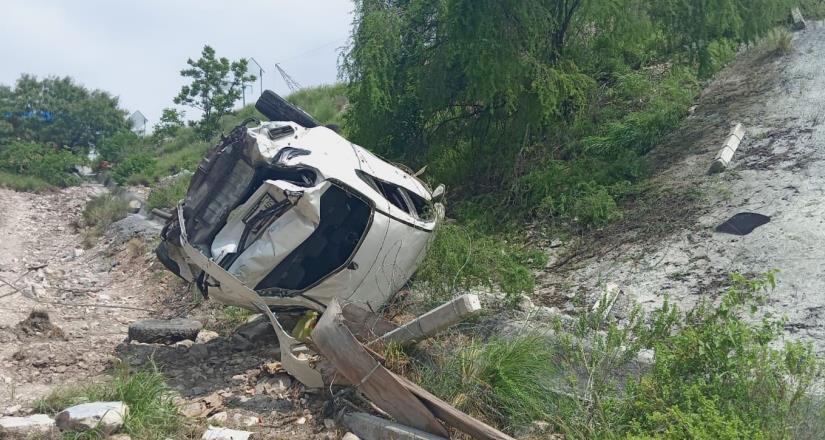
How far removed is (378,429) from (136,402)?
6.08ft

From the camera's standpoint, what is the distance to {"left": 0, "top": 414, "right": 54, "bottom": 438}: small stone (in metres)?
4.90

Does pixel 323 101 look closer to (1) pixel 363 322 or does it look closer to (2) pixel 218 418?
(1) pixel 363 322

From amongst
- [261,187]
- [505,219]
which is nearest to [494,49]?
[505,219]

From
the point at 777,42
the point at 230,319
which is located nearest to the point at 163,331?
the point at 230,319

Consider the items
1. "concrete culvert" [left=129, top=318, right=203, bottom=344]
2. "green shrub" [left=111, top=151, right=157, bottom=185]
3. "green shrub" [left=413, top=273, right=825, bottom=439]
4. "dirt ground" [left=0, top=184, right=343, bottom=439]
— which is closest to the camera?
"green shrub" [left=413, top=273, right=825, bottom=439]

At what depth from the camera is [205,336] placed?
7777 mm

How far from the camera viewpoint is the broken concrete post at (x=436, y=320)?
17.5ft

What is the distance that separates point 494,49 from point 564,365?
5278mm

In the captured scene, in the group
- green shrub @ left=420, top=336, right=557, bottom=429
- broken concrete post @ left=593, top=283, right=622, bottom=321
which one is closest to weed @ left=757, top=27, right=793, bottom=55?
broken concrete post @ left=593, top=283, right=622, bottom=321

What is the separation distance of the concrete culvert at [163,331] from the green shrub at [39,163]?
18392 millimetres

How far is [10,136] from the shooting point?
110 feet

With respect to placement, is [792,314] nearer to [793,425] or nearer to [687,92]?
[793,425]

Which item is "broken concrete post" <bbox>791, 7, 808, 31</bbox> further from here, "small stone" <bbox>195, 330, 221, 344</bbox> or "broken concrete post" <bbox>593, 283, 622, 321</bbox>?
"small stone" <bbox>195, 330, 221, 344</bbox>

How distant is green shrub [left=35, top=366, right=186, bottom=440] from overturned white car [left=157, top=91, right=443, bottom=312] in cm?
119
